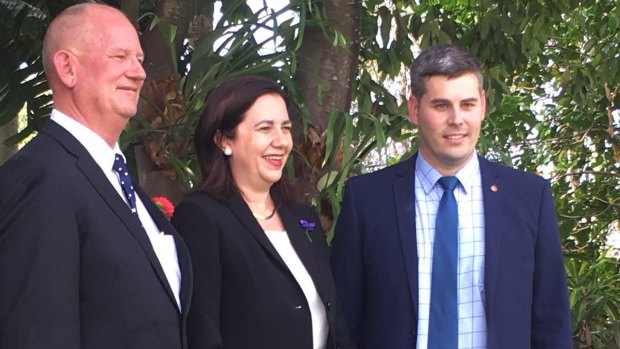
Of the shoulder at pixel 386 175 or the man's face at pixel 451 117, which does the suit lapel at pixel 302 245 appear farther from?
the man's face at pixel 451 117

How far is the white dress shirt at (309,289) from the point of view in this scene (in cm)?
260

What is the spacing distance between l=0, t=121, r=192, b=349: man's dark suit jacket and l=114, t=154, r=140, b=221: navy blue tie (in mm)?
66

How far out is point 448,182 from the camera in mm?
2779

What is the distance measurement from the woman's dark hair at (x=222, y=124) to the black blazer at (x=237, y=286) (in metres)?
0.04

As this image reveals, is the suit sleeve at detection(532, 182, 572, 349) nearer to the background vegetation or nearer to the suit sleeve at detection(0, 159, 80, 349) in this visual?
the background vegetation

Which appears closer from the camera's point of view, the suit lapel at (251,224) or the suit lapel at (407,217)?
the suit lapel at (251,224)

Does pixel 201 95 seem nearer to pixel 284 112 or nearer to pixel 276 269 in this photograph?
pixel 284 112

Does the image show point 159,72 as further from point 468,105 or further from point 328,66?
point 468,105

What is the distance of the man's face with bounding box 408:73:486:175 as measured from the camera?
107 inches

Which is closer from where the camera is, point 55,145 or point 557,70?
point 55,145

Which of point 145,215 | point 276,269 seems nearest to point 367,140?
point 276,269

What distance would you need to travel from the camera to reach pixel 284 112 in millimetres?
2686

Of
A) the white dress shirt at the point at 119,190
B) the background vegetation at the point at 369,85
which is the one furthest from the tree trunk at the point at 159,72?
the white dress shirt at the point at 119,190

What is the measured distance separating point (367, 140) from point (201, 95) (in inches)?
25.7
